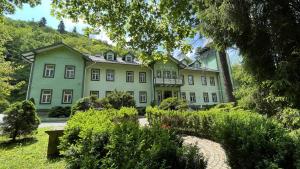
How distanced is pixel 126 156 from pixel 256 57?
5835 millimetres

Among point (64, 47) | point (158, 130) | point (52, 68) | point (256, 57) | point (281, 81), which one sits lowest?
point (158, 130)

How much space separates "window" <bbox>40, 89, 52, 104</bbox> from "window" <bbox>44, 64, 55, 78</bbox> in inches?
75.3

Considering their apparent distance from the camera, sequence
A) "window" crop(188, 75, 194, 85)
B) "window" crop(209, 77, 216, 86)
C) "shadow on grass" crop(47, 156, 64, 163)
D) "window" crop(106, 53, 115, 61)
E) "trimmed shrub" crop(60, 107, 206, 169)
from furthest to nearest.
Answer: "window" crop(209, 77, 216, 86), "window" crop(188, 75, 194, 85), "window" crop(106, 53, 115, 61), "shadow on grass" crop(47, 156, 64, 163), "trimmed shrub" crop(60, 107, 206, 169)

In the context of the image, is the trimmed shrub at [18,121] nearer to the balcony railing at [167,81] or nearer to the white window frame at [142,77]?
the white window frame at [142,77]

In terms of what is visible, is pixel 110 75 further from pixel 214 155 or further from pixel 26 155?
pixel 214 155

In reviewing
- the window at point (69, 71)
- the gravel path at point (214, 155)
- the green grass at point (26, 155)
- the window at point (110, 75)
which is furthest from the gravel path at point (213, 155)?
the window at point (69, 71)

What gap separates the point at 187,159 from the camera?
10.1 feet

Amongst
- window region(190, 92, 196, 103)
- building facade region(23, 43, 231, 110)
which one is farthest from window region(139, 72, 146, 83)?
window region(190, 92, 196, 103)

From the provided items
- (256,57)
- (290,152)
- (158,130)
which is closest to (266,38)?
(256,57)

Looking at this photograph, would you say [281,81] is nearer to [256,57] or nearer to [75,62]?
[256,57]

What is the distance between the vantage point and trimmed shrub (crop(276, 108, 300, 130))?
6.10 m

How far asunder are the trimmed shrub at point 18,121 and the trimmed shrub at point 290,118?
36.4ft

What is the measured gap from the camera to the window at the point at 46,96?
76.5 ft

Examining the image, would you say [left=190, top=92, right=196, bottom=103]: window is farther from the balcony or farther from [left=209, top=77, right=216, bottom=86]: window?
A: [left=209, top=77, right=216, bottom=86]: window
